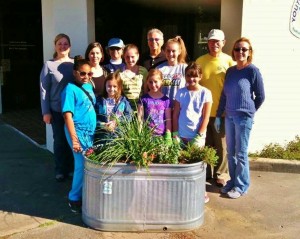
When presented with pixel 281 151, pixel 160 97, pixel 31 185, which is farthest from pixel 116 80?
pixel 281 151

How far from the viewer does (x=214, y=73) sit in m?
4.77

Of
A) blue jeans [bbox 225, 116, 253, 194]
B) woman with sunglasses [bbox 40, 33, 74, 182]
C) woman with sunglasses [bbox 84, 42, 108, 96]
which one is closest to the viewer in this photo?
woman with sunglasses [bbox 84, 42, 108, 96]

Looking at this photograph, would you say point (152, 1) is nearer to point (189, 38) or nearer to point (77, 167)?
point (189, 38)

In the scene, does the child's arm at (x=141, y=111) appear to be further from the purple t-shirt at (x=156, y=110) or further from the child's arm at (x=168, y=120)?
the child's arm at (x=168, y=120)

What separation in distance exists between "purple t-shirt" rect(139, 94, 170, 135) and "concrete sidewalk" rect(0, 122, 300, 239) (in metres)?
1.04

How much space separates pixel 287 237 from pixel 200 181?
0.98 metres

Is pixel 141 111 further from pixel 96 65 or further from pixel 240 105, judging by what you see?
pixel 240 105

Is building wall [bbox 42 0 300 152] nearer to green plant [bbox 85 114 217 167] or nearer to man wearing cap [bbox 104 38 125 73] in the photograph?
man wearing cap [bbox 104 38 125 73]

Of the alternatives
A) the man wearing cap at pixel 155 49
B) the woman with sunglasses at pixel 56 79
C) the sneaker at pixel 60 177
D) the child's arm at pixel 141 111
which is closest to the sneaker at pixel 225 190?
the child's arm at pixel 141 111

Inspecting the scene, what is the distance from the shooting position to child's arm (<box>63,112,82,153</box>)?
13.2 feet

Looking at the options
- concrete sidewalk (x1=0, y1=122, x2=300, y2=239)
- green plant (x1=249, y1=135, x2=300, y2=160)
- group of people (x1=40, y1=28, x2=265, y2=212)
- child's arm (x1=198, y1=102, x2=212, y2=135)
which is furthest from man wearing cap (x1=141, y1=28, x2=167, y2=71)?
green plant (x1=249, y1=135, x2=300, y2=160)

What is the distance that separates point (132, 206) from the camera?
3779 millimetres

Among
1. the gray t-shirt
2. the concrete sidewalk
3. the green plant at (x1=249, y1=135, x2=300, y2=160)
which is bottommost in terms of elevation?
the concrete sidewalk

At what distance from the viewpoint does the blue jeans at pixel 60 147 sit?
16.5 feet
